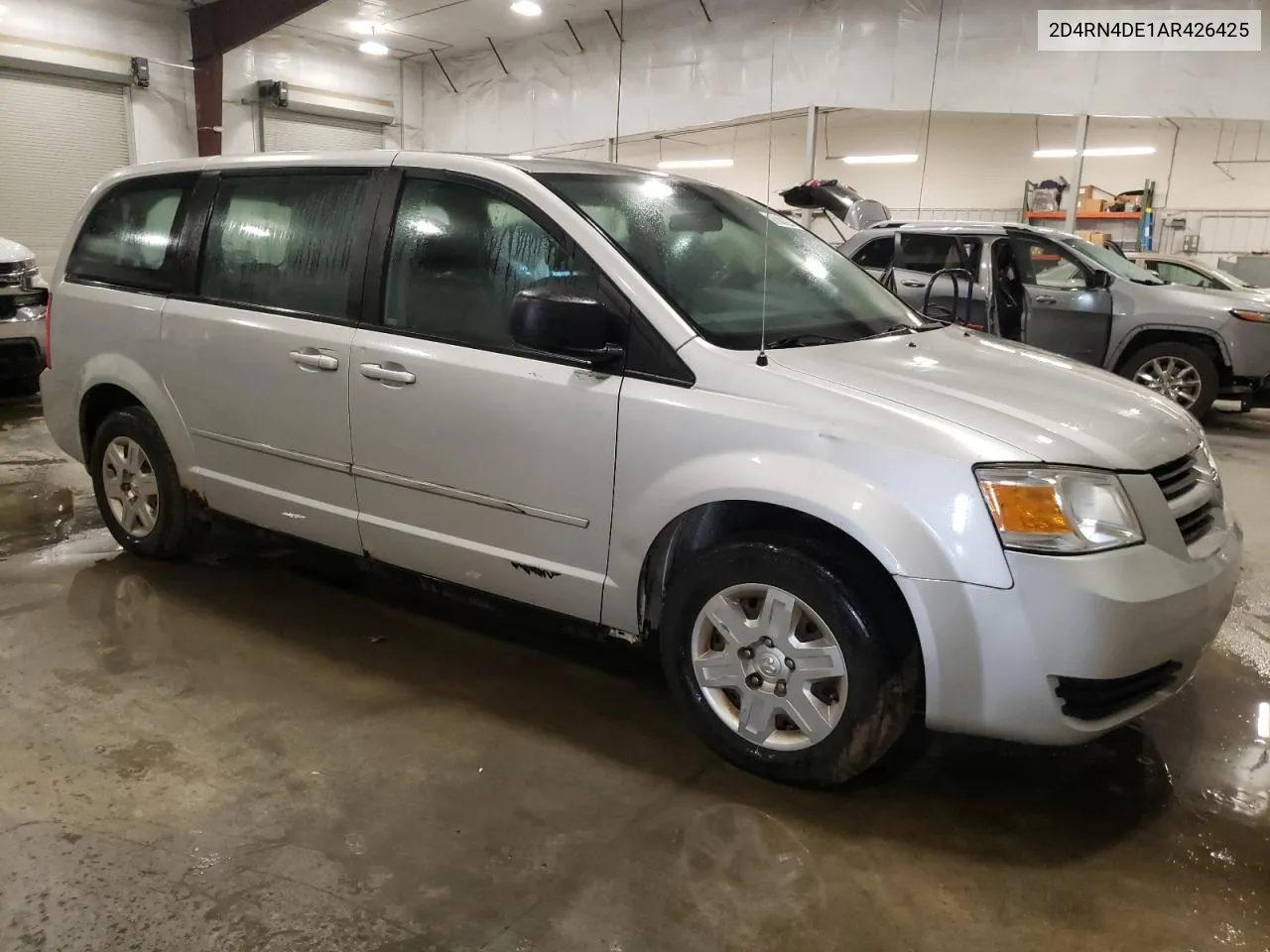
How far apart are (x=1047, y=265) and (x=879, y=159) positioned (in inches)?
313

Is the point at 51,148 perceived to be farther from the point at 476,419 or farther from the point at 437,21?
the point at 476,419

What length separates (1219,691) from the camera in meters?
3.11

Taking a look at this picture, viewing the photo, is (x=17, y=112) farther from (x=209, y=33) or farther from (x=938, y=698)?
(x=938, y=698)

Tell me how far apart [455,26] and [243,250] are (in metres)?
10.8

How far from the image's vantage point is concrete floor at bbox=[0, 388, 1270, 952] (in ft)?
6.42

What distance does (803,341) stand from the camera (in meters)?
2.57

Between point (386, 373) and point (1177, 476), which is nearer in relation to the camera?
point (1177, 476)

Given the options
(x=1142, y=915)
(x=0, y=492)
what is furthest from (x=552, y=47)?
(x=1142, y=915)

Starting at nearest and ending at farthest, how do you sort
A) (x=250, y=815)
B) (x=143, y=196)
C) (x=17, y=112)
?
(x=250, y=815), (x=143, y=196), (x=17, y=112)

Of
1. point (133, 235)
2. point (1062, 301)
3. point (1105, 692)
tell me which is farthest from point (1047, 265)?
point (133, 235)

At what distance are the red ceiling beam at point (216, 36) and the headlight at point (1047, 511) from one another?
10902 mm

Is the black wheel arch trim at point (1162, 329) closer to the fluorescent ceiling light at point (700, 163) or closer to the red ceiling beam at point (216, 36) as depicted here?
the red ceiling beam at point (216, 36)

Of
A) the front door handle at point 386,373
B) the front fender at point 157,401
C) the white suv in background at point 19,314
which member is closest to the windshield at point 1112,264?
the front door handle at point 386,373

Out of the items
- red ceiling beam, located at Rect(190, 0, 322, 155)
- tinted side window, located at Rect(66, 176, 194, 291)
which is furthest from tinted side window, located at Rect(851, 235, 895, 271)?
red ceiling beam, located at Rect(190, 0, 322, 155)
